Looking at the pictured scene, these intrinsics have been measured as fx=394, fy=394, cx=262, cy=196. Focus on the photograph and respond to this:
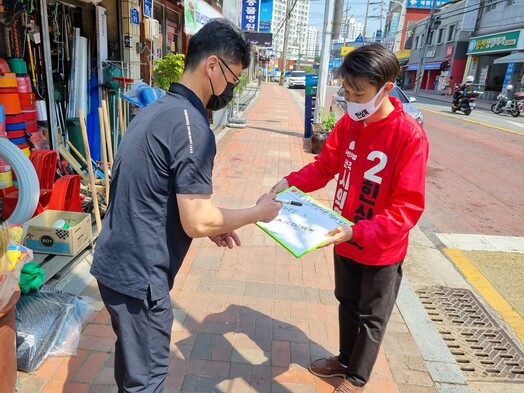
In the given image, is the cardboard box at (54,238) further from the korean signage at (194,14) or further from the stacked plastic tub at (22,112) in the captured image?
the korean signage at (194,14)

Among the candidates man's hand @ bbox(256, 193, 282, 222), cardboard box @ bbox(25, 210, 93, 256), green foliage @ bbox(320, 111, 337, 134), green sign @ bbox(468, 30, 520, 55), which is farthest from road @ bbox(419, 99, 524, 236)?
green sign @ bbox(468, 30, 520, 55)

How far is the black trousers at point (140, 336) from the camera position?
1.60 metres

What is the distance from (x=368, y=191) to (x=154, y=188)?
110cm

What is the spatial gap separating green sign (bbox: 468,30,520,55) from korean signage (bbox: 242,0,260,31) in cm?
2073

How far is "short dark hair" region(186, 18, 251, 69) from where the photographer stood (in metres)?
1.55

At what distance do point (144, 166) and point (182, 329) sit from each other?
5.71ft

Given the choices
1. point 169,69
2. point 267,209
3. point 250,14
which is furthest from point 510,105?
point 267,209

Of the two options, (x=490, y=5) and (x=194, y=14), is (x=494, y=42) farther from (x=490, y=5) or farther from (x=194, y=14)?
(x=194, y=14)

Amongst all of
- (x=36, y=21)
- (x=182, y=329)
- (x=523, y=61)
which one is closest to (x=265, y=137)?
(x=36, y=21)

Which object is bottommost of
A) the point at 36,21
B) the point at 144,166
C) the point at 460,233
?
the point at 460,233

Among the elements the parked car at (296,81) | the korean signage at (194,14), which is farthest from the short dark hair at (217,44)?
the parked car at (296,81)

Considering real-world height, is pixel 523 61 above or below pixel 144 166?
above

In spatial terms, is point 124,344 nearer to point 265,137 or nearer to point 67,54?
point 67,54

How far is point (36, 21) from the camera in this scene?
4336 mm
